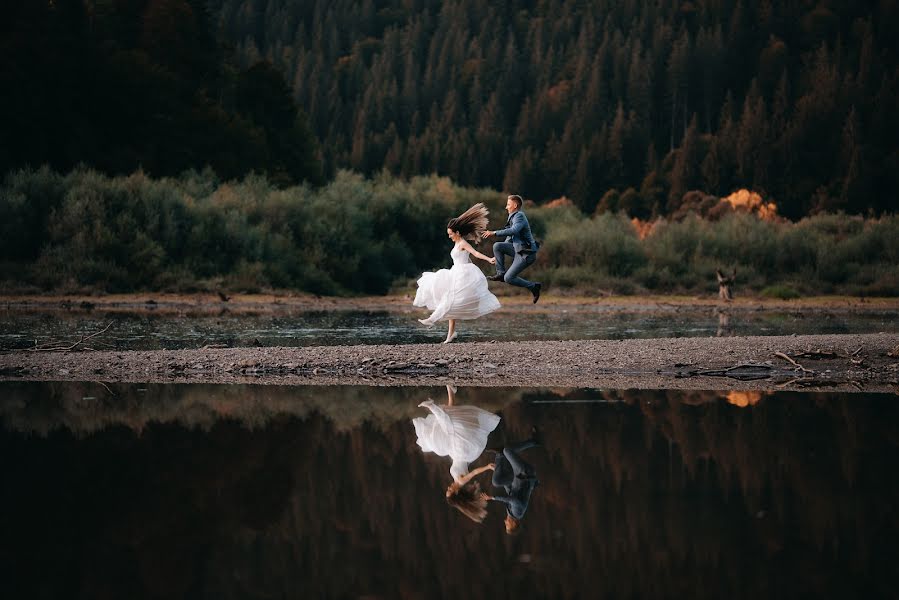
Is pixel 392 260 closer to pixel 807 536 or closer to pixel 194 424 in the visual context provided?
pixel 194 424

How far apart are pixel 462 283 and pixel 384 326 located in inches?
420

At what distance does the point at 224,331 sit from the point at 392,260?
2640 centimetres

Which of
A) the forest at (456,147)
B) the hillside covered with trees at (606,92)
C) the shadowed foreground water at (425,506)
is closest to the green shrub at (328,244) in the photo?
the forest at (456,147)

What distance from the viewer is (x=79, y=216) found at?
41906 mm

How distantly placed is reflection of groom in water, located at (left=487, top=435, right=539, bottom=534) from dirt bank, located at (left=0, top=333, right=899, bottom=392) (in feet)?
18.7

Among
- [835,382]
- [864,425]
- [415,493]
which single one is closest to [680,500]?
[415,493]

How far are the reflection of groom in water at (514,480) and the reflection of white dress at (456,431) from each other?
0.86 ft

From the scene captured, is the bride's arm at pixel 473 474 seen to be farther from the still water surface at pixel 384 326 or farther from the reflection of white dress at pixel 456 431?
the still water surface at pixel 384 326

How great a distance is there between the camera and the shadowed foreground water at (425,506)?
6.46 metres

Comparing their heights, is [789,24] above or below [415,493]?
above

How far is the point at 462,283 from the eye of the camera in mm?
19625

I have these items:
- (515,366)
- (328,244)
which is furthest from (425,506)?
(328,244)

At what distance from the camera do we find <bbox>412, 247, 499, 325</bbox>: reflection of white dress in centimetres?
1964

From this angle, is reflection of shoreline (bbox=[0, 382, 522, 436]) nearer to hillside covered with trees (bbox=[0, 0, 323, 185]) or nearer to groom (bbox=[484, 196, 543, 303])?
groom (bbox=[484, 196, 543, 303])
